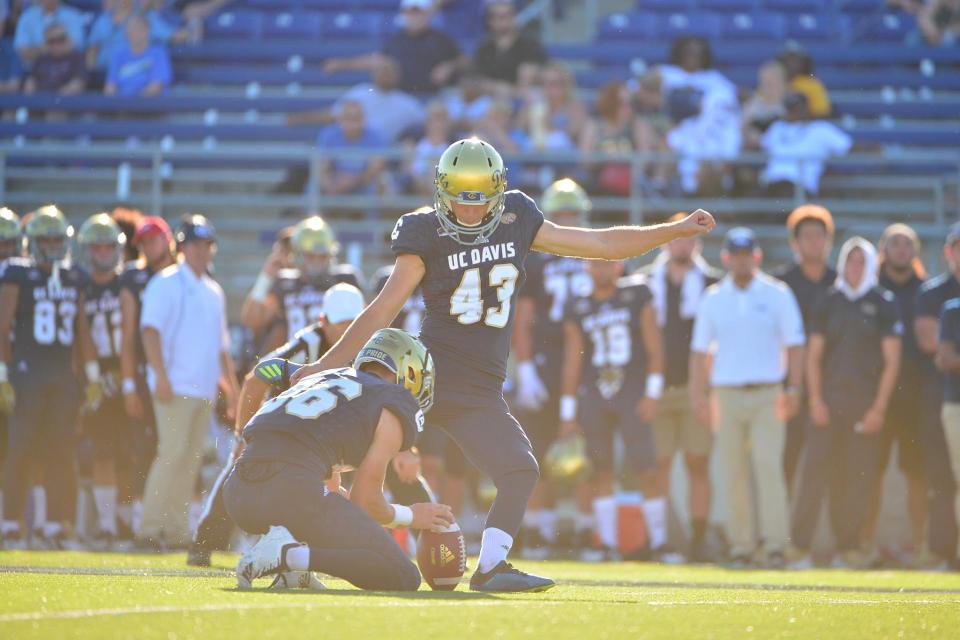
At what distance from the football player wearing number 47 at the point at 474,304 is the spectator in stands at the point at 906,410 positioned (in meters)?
4.49

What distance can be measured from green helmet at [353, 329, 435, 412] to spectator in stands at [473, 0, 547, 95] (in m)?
8.45

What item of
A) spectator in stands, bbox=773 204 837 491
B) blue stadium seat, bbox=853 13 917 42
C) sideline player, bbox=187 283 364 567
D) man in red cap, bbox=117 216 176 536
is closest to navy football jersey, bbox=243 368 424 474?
sideline player, bbox=187 283 364 567

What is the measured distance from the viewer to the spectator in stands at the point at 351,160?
13.1 metres

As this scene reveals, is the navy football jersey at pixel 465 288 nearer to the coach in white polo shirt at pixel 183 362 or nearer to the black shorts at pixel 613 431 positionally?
the coach in white polo shirt at pixel 183 362

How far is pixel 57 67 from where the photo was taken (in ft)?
49.1

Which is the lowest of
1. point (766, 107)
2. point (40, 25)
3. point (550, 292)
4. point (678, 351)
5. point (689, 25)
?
point (678, 351)

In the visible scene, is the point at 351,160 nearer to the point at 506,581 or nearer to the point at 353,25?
the point at 353,25

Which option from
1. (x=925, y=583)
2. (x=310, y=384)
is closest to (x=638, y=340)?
(x=925, y=583)

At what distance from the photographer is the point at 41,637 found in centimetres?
422

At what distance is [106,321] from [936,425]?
544 cm

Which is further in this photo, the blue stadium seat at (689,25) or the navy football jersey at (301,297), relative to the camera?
the blue stadium seat at (689,25)

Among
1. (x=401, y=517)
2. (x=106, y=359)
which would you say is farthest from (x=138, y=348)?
(x=401, y=517)

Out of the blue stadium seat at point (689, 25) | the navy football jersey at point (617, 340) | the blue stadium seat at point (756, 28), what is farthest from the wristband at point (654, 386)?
the blue stadium seat at point (756, 28)

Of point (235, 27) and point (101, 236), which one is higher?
point (235, 27)
